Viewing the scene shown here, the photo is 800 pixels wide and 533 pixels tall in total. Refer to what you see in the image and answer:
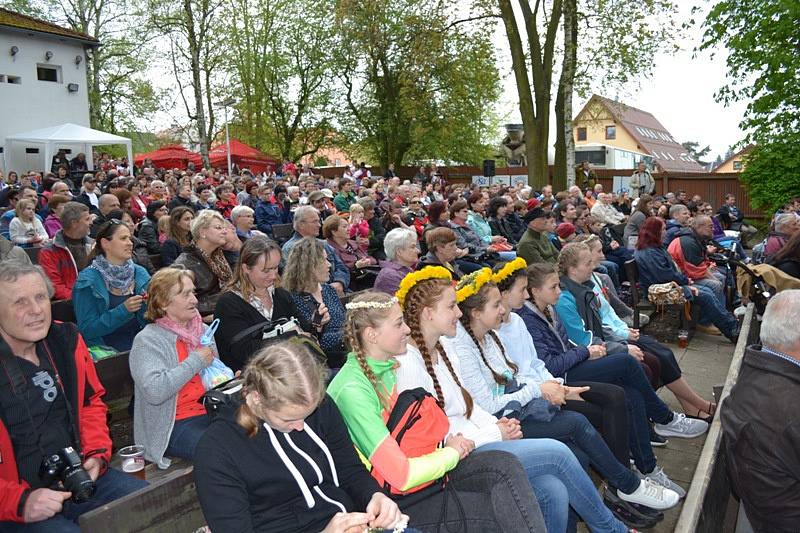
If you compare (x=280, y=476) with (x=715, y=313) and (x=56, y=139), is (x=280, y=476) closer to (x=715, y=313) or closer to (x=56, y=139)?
(x=715, y=313)

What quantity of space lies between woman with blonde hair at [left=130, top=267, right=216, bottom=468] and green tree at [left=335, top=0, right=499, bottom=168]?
17.0 metres

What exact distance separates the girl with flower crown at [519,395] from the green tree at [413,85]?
1650 centimetres

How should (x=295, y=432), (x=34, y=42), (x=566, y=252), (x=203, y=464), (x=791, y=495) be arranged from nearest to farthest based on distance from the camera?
(x=203, y=464) → (x=295, y=432) → (x=791, y=495) → (x=566, y=252) → (x=34, y=42)

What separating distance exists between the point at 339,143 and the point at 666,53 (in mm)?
19904

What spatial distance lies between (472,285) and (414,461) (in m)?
1.54

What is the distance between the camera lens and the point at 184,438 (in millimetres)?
Result: 3355

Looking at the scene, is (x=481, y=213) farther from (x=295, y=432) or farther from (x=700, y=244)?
(x=295, y=432)

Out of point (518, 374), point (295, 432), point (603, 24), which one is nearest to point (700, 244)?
point (518, 374)

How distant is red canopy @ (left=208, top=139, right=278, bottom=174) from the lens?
28.0 metres

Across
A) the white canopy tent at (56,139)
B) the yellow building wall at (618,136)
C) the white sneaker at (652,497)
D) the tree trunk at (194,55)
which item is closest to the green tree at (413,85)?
the tree trunk at (194,55)

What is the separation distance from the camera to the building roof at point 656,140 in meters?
52.4

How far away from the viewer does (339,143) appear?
116 ft

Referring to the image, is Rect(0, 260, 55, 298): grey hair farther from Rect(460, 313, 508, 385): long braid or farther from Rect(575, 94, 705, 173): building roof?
Rect(575, 94, 705, 173): building roof

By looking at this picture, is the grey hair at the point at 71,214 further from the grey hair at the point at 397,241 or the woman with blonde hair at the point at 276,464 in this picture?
the woman with blonde hair at the point at 276,464
